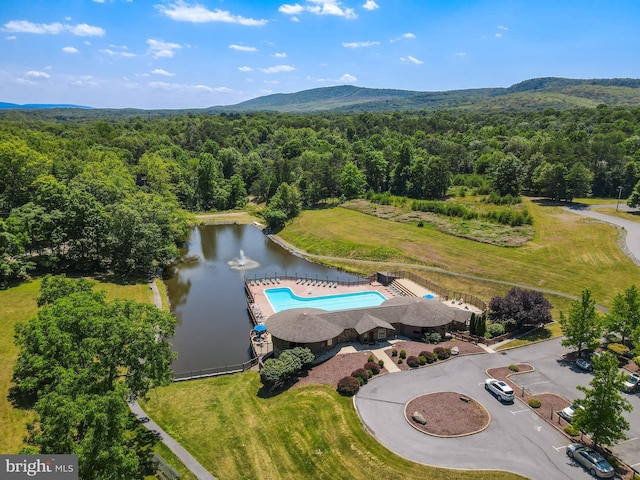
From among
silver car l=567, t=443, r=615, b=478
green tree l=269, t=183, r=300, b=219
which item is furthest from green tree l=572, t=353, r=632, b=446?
green tree l=269, t=183, r=300, b=219

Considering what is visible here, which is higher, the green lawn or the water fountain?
the green lawn

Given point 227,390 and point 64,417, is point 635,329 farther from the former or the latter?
point 64,417

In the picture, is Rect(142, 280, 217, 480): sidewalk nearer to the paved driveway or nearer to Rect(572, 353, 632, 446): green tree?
the paved driveway

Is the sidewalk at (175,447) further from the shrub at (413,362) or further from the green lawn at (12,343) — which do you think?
the shrub at (413,362)

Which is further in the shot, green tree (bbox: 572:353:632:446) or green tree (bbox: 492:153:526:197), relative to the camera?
green tree (bbox: 492:153:526:197)

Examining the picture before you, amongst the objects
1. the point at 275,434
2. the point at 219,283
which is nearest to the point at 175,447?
the point at 275,434

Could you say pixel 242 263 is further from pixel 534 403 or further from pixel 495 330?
pixel 534 403
